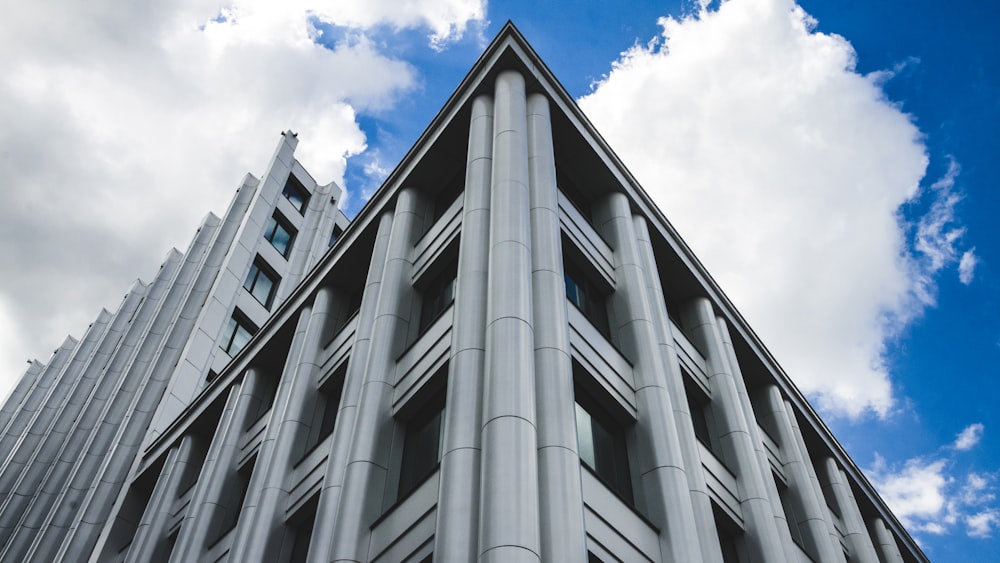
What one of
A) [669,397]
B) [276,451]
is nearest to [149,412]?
[276,451]

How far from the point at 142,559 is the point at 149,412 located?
12767 mm

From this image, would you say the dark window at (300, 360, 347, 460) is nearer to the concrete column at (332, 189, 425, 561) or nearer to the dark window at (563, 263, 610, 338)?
the concrete column at (332, 189, 425, 561)

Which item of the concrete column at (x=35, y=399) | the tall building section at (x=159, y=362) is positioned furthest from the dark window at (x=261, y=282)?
the concrete column at (x=35, y=399)

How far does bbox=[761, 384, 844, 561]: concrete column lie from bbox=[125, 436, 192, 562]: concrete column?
2188 cm

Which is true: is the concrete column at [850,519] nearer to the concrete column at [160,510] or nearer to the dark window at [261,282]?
the concrete column at [160,510]

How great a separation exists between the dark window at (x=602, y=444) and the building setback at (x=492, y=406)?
0.07 m

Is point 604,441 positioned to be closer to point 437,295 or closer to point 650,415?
point 650,415

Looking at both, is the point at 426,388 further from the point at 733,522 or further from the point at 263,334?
the point at 263,334

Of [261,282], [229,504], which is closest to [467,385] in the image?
[229,504]

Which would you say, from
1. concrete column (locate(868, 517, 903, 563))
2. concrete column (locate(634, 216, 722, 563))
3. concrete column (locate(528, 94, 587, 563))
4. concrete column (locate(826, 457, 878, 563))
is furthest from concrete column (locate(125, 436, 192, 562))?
concrete column (locate(868, 517, 903, 563))

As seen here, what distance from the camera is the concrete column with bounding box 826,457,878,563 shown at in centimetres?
2627

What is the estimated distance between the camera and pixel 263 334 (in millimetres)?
29031

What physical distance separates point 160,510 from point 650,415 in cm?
1961

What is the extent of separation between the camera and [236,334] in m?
39.6
